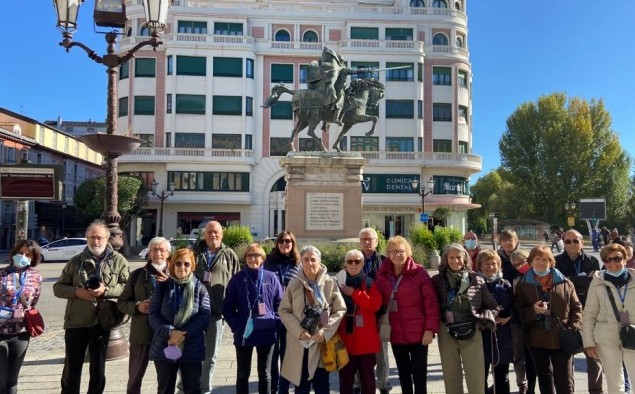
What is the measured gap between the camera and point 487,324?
4.75m

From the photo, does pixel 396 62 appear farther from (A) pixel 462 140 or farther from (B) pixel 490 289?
(B) pixel 490 289

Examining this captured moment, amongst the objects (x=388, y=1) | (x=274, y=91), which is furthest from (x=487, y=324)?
(x=388, y=1)

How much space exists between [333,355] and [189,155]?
3818 centimetres

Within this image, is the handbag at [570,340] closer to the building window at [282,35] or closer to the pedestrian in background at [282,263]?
the pedestrian in background at [282,263]

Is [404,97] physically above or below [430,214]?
above

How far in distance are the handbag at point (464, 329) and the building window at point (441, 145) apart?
135ft

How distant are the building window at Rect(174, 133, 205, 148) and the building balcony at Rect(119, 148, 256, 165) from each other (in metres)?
0.82

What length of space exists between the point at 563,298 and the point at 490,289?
2.25ft

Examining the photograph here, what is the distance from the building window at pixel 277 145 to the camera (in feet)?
142

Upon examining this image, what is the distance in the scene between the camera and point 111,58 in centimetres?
770

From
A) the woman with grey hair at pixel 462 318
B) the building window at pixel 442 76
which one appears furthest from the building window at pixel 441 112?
the woman with grey hair at pixel 462 318

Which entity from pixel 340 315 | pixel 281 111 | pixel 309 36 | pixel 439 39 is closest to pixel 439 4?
pixel 439 39

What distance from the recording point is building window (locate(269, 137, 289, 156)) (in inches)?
1700

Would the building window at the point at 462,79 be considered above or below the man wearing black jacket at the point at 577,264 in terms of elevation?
above
